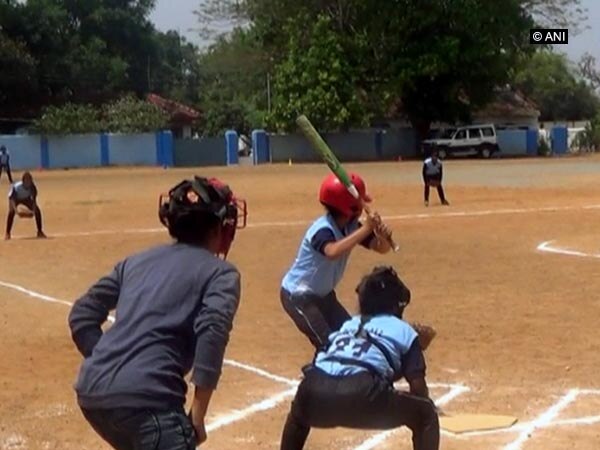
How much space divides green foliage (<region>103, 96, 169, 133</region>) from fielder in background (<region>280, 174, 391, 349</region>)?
5443cm

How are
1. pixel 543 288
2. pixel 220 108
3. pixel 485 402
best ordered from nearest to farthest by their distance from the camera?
pixel 485 402, pixel 543 288, pixel 220 108

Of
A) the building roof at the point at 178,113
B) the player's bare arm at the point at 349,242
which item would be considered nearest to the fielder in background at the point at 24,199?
the player's bare arm at the point at 349,242

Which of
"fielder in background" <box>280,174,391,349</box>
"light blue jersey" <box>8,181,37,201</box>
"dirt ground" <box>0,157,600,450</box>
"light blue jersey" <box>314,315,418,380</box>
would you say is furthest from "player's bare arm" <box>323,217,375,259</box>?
"light blue jersey" <box>8,181,37,201</box>

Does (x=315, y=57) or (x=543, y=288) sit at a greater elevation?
(x=315, y=57)

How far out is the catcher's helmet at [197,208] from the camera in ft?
14.0

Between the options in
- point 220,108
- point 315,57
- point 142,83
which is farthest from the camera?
point 142,83

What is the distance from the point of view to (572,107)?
111m

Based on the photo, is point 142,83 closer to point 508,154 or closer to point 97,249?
point 508,154

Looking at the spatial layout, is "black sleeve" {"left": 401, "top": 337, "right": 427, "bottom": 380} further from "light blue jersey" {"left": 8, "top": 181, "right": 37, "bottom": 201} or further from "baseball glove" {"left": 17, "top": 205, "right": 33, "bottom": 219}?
"baseball glove" {"left": 17, "top": 205, "right": 33, "bottom": 219}

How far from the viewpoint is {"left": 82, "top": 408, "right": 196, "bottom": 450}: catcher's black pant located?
404cm

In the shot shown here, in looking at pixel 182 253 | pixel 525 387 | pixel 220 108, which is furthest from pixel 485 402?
pixel 220 108

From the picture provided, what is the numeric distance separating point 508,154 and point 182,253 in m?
58.6

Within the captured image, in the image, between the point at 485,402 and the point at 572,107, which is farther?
the point at 572,107

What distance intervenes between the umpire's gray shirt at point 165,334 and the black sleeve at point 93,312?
0.11 meters
